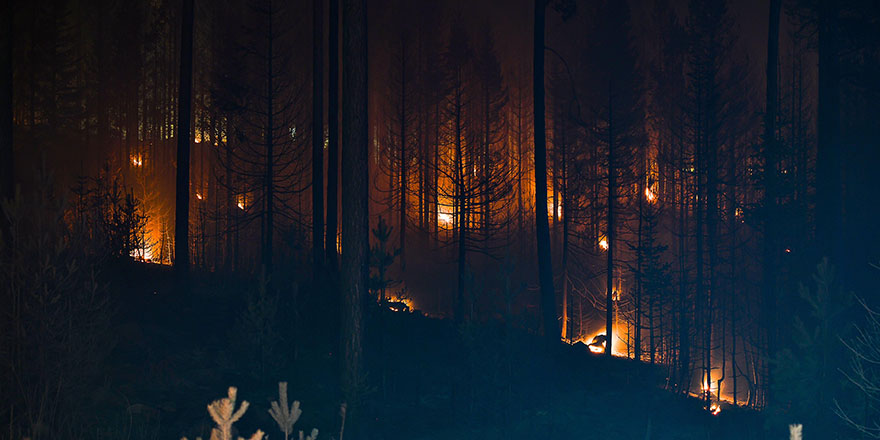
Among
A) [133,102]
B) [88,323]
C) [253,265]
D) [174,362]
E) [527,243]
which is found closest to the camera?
[88,323]

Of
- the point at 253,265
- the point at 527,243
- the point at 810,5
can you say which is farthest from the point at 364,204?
the point at 527,243

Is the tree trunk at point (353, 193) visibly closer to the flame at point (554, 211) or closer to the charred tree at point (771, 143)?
the charred tree at point (771, 143)

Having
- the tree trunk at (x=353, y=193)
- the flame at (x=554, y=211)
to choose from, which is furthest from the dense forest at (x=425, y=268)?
the flame at (x=554, y=211)

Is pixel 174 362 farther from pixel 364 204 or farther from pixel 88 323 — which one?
pixel 364 204

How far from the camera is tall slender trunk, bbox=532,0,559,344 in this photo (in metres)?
16.0

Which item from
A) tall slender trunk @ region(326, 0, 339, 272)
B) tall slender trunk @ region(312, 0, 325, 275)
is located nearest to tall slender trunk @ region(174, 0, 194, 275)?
tall slender trunk @ region(312, 0, 325, 275)

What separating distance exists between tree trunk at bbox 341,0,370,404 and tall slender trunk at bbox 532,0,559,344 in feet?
24.9

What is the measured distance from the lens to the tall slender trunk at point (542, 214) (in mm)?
16031

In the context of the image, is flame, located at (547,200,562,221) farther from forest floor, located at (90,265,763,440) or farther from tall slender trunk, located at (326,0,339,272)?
tall slender trunk, located at (326,0,339,272)

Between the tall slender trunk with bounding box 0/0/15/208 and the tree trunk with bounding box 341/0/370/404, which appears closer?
the tree trunk with bounding box 341/0/370/404

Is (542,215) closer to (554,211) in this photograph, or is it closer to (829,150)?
(829,150)

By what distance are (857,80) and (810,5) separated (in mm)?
2607

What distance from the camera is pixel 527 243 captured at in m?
36.5

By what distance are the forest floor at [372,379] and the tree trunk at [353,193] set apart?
38 cm
